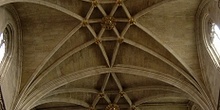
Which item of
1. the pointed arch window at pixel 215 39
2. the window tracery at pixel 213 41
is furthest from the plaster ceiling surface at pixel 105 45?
the pointed arch window at pixel 215 39

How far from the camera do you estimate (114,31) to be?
21859 millimetres

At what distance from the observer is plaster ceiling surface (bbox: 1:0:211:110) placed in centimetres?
2064

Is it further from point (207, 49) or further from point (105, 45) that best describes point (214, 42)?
point (105, 45)

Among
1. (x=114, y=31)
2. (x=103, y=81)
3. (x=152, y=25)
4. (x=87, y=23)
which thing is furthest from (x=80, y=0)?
(x=103, y=81)

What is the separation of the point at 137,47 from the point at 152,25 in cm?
161

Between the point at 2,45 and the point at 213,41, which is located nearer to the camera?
the point at 2,45

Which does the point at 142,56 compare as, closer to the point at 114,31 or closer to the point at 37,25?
the point at 114,31

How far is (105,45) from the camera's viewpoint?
22.7 meters

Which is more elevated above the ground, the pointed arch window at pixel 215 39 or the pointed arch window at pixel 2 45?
the pointed arch window at pixel 215 39

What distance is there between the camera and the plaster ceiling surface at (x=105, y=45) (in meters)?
20.6

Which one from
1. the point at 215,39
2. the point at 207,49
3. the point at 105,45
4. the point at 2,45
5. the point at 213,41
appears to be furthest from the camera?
the point at 105,45

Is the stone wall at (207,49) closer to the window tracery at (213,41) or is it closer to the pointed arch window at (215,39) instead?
the window tracery at (213,41)

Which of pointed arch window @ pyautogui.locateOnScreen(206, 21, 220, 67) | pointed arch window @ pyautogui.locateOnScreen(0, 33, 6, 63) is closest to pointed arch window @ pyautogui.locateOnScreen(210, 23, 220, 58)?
pointed arch window @ pyautogui.locateOnScreen(206, 21, 220, 67)

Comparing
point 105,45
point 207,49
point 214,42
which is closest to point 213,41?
point 214,42
